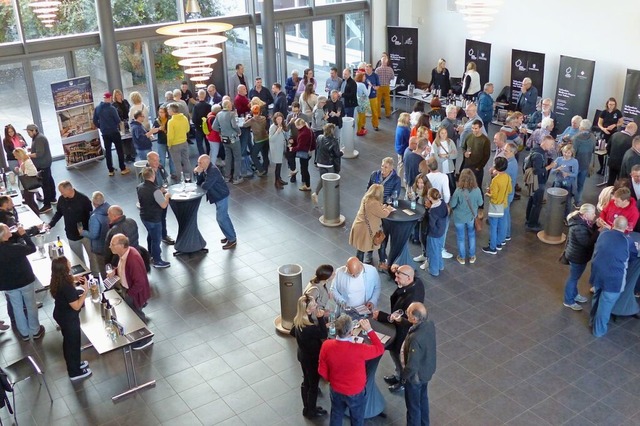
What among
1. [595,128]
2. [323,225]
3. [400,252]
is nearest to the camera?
[400,252]

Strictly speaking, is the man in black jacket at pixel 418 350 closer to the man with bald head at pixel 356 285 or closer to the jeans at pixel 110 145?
the man with bald head at pixel 356 285

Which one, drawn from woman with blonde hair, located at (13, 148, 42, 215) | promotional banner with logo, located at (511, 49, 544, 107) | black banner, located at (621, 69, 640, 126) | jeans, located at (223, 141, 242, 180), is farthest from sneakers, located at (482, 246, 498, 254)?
woman with blonde hair, located at (13, 148, 42, 215)

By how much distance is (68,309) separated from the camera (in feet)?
22.0

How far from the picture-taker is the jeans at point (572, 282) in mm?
7938

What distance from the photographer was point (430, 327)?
18.6 feet

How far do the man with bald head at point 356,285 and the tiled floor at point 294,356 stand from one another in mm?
922

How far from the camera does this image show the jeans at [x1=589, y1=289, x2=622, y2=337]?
742 centimetres

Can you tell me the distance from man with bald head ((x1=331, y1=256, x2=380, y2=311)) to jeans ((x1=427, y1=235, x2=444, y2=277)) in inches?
86.7

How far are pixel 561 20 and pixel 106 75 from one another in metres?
9.50

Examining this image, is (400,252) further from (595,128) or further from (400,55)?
(400,55)

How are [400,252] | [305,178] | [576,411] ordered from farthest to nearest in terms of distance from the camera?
[305,178]
[400,252]
[576,411]

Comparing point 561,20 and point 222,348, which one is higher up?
point 561,20

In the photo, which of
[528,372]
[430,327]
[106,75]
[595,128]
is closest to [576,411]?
[528,372]

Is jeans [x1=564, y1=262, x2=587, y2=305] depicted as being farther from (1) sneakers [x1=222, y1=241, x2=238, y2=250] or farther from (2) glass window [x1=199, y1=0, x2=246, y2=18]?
(2) glass window [x1=199, y1=0, x2=246, y2=18]
